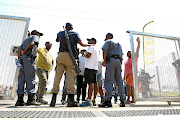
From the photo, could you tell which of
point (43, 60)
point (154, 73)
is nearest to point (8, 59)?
point (43, 60)

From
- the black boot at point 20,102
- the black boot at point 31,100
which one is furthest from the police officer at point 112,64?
the black boot at point 20,102

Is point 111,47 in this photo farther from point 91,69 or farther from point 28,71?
point 28,71

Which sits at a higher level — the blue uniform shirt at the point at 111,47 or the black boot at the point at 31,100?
the blue uniform shirt at the point at 111,47

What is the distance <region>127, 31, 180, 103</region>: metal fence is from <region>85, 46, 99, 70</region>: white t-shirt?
44.2 inches

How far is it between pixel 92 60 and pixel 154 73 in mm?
1886

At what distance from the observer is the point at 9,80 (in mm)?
3840

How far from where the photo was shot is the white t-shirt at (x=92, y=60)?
3543 millimetres

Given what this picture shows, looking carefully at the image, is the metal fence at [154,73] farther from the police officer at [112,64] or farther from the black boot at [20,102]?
the black boot at [20,102]

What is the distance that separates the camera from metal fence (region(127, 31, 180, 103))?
379 cm

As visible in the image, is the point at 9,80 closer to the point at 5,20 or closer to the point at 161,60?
the point at 5,20

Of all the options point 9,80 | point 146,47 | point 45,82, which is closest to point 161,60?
point 146,47

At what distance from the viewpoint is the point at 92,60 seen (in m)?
3.59

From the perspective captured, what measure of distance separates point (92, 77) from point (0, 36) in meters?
3.11

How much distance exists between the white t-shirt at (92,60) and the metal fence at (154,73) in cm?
Result: 112
